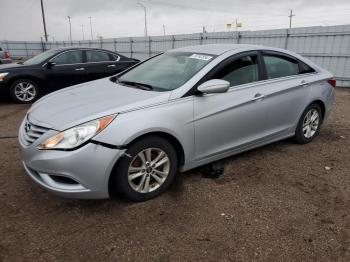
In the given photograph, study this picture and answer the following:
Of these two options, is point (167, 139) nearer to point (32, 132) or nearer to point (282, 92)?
point (32, 132)

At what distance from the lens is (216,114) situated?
3406mm

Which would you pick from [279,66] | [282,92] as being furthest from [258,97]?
[279,66]

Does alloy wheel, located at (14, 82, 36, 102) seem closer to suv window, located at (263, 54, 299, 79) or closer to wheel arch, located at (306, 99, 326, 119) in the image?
suv window, located at (263, 54, 299, 79)

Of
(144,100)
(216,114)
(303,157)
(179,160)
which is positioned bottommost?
(303,157)

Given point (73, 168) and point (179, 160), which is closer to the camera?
point (73, 168)

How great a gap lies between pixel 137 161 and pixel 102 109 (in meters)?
0.59

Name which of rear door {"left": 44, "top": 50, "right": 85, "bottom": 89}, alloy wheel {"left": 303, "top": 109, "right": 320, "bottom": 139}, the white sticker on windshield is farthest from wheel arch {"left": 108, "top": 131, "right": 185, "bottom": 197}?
rear door {"left": 44, "top": 50, "right": 85, "bottom": 89}

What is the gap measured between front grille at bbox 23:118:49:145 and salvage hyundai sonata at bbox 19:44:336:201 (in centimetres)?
1

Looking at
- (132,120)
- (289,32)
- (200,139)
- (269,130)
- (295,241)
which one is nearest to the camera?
(295,241)

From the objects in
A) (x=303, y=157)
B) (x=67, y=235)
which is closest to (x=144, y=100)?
(x=67, y=235)

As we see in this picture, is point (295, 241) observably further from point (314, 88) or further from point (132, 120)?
point (314, 88)

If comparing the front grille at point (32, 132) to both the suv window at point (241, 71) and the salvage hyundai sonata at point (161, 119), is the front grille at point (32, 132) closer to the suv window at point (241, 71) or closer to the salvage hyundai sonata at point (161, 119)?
the salvage hyundai sonata at point (161, 119)

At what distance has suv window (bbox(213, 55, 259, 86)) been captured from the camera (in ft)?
11.8

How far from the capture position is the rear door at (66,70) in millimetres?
7863
